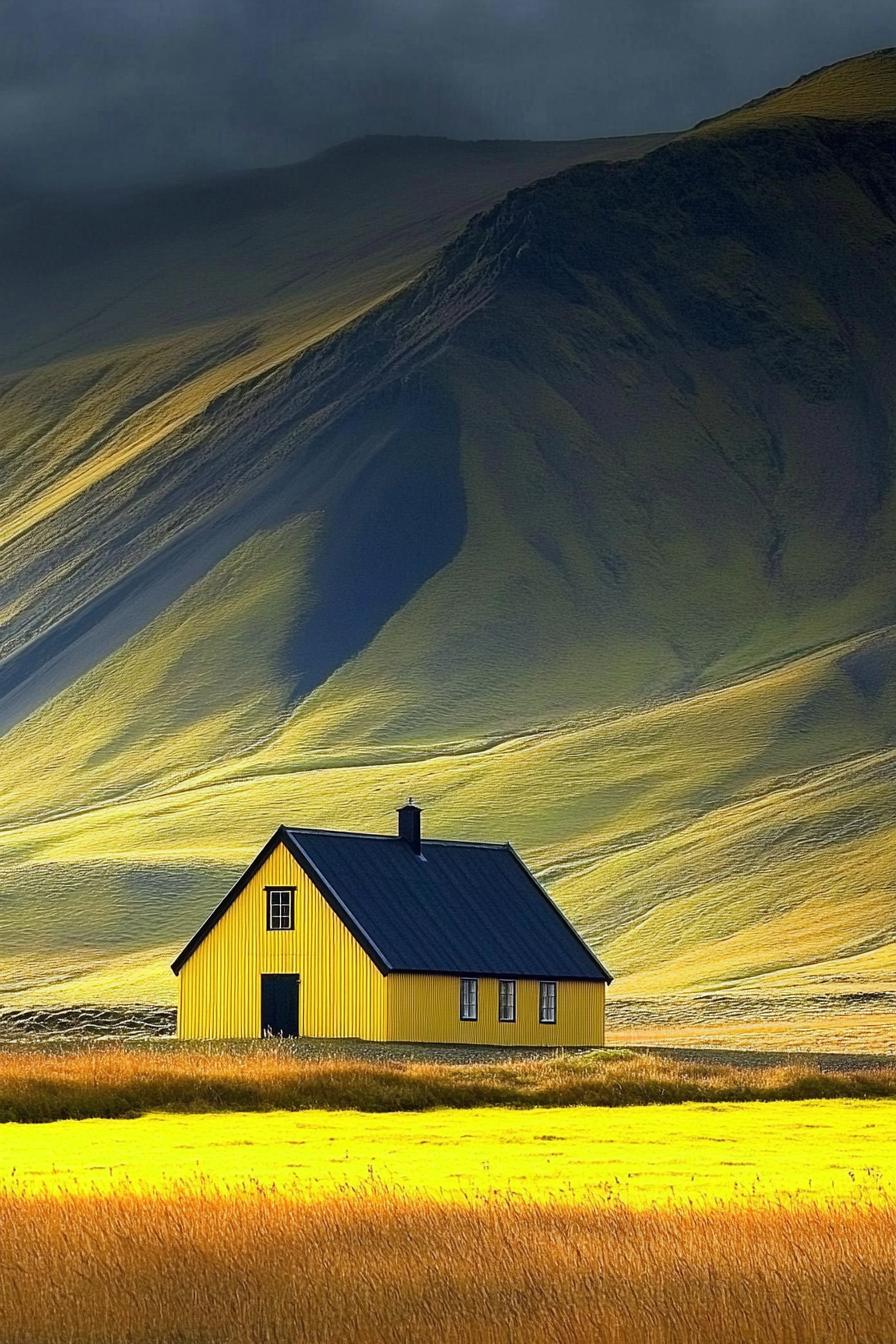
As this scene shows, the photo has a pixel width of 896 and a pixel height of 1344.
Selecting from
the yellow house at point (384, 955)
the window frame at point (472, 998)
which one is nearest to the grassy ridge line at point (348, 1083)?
the yellow house at point (384, 955)

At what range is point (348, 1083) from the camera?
50125mm

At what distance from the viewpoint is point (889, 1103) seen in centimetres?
5322

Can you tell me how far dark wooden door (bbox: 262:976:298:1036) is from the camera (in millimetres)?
71750

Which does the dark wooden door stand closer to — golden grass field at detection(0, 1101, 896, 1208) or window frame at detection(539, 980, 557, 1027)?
window frame at detection(539, 980, 557, 1027)

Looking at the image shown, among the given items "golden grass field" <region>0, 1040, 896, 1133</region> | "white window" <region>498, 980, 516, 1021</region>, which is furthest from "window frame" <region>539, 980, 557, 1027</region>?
"golden grass field" <region>0, 1040, 896, 1133</region>

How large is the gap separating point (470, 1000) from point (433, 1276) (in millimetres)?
50026

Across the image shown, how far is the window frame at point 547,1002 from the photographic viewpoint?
75.4 meters

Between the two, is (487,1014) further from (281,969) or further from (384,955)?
(281,969)

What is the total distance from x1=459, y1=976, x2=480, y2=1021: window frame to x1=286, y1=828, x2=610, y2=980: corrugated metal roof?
359 mm

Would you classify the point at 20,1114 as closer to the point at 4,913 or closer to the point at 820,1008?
the point at 820,1008

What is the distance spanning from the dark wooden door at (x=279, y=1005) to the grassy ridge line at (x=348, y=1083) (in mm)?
11770

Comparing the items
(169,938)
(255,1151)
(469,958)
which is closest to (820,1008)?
(469,958)

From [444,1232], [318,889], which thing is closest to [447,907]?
[318,889]

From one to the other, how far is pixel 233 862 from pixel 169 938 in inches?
1004
